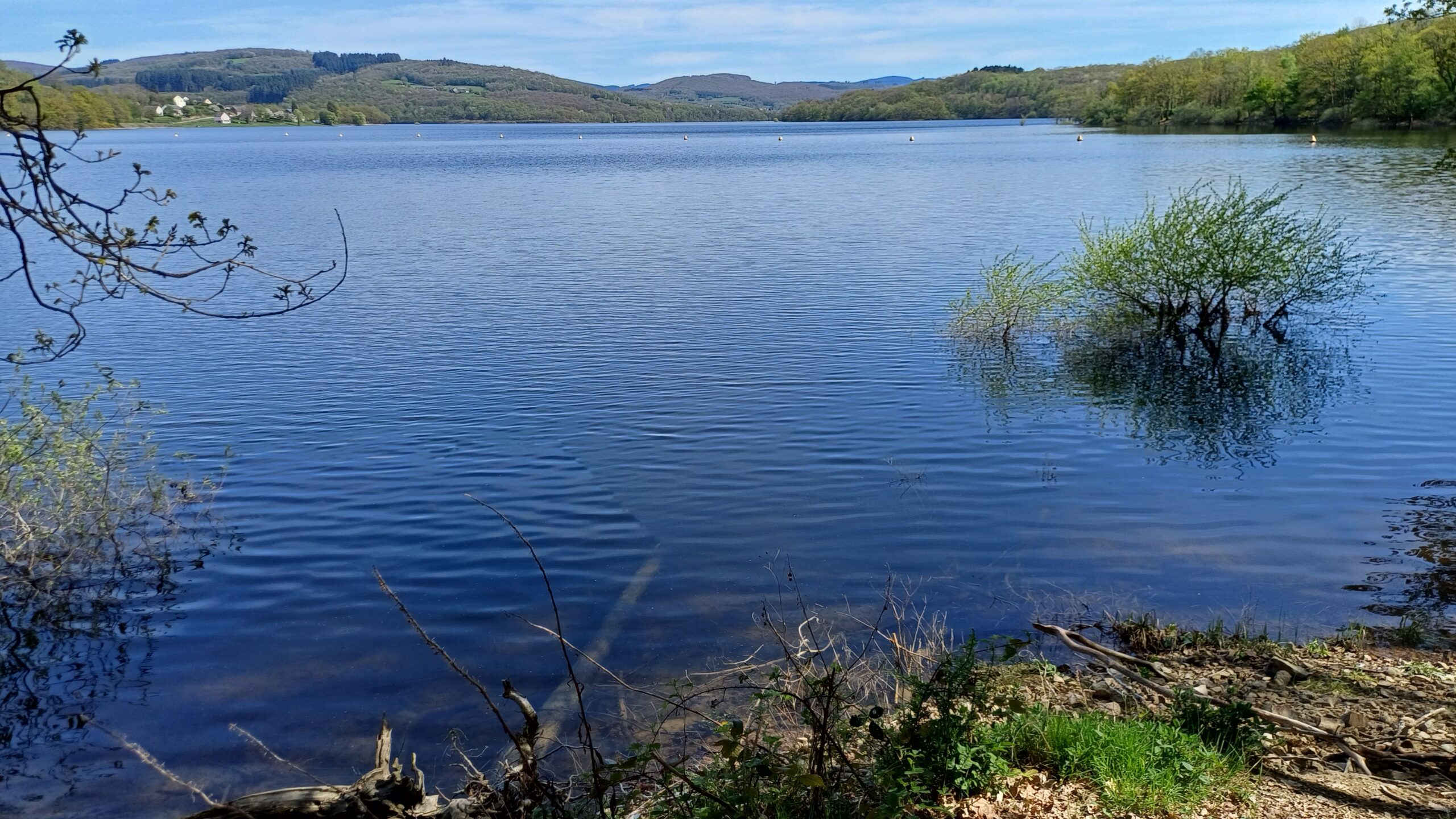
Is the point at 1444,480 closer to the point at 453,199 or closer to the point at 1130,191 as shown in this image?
the point at 1130,191

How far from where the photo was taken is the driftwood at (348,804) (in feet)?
19.5

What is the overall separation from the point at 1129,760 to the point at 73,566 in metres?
12.3

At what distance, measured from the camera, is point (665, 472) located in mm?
16094

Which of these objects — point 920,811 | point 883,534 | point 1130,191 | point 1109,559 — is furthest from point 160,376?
point 1130,191

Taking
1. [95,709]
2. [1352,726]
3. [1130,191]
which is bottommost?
[95,709]

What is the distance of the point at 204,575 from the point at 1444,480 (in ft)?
56.4

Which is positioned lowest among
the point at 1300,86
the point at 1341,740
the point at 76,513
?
the point at 76,513

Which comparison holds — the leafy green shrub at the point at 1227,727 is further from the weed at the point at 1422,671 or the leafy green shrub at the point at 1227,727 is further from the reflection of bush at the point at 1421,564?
the reflection of bush at the point at 1421,564

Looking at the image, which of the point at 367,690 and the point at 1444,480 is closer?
the point at 367,690

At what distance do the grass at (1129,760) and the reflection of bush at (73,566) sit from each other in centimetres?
811

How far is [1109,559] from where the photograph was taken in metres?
12.8

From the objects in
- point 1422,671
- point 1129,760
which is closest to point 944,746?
point 1129,760

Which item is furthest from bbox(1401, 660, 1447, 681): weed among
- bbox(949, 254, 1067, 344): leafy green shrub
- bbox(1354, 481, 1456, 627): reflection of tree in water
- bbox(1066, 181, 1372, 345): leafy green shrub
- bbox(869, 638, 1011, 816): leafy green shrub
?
bbox(949, 254, 1067, 344): leafy green shrub

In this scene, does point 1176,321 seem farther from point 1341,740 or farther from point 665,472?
point 1341,740
